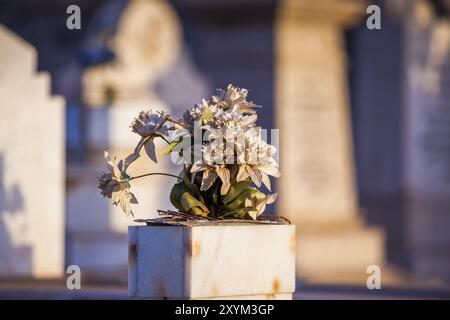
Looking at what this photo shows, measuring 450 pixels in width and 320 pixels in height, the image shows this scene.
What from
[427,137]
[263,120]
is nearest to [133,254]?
[263,120]

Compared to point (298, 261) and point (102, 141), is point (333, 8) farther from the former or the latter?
point (102, 141)

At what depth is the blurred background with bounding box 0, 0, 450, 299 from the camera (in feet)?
38.3

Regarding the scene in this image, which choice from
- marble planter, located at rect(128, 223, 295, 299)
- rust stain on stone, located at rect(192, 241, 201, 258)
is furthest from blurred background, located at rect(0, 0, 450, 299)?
rust stain on stone, located at rect(192, 241, 201, 258)

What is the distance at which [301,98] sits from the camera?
1778 centimetres

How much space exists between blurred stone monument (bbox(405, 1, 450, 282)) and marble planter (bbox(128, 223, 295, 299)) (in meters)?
15.1

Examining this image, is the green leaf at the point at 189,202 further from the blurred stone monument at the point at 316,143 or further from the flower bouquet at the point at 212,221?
the blurred stone monument at the point at 316,143

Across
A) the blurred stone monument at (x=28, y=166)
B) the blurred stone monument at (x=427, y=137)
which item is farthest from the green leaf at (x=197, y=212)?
A: the blurred stone monument at (x=427, y=137)

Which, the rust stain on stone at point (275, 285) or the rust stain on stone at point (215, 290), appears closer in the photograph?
the rust stain on stone at point (215, 290)

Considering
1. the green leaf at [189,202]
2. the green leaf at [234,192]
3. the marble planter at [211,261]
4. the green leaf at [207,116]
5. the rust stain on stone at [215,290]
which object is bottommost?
the rust stain on stone at [215,290]

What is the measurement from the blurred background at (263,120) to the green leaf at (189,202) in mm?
2377

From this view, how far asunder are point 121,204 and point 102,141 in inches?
336

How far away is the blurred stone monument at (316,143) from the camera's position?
17.7 m
